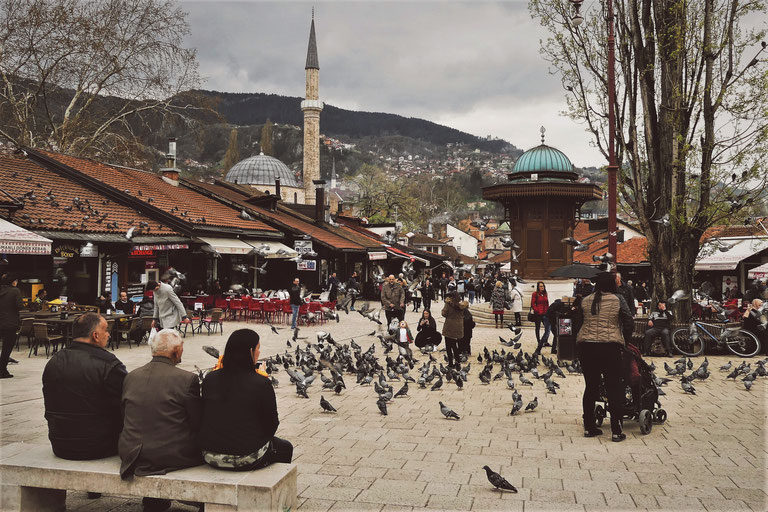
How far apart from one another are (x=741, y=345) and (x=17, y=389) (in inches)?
557

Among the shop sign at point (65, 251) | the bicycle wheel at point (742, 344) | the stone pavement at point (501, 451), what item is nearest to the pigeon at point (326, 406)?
the stone pavement at point (501, 451)

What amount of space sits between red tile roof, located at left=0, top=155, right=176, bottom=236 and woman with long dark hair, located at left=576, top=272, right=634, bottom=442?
45.1 ft

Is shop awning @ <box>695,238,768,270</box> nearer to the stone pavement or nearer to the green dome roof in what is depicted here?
the green dome roof

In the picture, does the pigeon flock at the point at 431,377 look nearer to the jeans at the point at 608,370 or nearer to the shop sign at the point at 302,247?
the jeans at the point at 608,370

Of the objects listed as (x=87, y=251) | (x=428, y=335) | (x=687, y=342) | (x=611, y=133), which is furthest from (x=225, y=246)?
(x=687, y=342)

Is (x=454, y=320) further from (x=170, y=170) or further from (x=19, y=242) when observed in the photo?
(x=170, y=170)

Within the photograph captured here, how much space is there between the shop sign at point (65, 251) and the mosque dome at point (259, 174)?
5548 cm

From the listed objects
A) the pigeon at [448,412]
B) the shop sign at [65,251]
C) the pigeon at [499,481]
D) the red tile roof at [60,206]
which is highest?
the red tile roof at [60,206]

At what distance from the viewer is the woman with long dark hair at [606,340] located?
611 cm

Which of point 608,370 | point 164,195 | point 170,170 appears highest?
point 170,170

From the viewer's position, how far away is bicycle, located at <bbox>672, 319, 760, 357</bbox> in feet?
42.7

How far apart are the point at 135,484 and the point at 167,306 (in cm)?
737

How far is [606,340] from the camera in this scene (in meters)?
6.08

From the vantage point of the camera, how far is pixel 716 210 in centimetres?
1329
